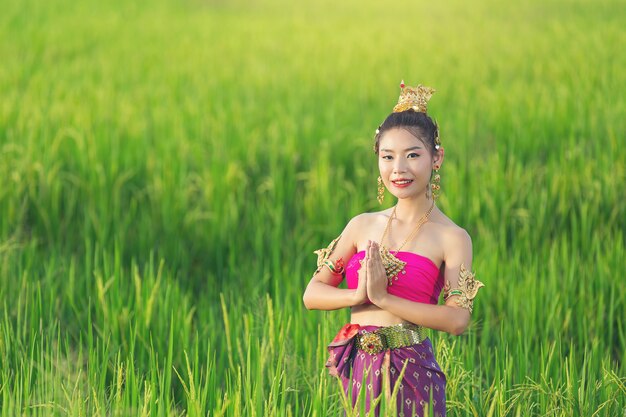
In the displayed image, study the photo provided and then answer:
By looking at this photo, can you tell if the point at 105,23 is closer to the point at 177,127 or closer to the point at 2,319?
the point at 177,127

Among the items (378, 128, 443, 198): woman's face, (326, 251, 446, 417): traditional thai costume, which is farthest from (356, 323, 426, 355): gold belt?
(378, 128, 443, 198): woman's face

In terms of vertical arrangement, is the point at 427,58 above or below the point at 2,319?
above

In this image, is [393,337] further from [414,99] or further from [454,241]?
[414,99]

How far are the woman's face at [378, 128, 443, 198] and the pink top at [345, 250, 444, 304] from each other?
122 millimetres

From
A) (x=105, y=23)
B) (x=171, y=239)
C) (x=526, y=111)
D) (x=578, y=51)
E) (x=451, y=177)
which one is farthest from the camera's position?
(x=105, y=23)

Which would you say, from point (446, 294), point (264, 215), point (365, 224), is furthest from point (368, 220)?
point (264, 215)

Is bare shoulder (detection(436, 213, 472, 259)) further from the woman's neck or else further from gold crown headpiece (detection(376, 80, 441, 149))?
gold crown headpiece (detection(376, 80, 441, 149))

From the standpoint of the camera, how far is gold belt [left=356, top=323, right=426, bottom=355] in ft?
5.67

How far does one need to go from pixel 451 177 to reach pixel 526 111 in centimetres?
184

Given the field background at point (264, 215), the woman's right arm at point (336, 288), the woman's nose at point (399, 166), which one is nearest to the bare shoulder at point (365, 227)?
the woman's right arm at point (336, 288)

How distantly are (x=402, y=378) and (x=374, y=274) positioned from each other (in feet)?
0.75

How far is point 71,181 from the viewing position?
433 cm

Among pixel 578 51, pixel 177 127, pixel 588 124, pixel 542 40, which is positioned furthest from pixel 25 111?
pixel 542 40

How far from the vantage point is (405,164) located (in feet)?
5.66
